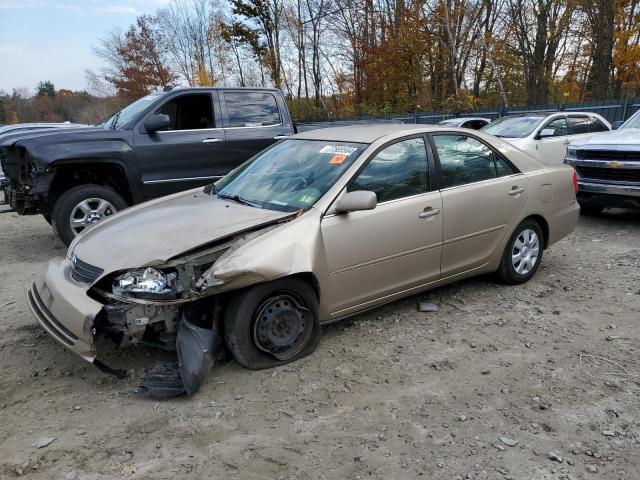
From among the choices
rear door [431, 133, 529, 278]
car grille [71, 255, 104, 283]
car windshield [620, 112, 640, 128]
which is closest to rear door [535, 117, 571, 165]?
car windshield [620, 112, 640, 128]

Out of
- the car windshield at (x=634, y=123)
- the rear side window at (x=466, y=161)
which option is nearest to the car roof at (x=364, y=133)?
the rear side window at (x=466, y=161)

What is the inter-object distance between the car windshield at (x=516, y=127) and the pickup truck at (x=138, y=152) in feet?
17.2

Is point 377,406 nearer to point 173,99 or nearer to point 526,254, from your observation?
point 526,254

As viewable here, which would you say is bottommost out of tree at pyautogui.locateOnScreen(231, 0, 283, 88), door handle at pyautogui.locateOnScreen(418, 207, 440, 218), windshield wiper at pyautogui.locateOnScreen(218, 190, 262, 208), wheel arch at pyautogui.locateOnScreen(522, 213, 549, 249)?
wheel arch at pyautogui.locateOnScreen(522, 213, 549, 249)

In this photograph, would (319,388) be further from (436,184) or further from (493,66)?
(493,66)

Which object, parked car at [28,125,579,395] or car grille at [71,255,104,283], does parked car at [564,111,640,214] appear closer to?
parked car at [28,125,579,395]

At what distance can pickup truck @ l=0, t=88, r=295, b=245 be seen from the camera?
19.0 ft

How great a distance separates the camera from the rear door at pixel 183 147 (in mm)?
6383

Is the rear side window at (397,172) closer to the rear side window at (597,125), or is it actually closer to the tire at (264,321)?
the tire at (264,321)

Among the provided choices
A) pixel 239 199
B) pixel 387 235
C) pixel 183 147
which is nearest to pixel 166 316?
pixel 239 199

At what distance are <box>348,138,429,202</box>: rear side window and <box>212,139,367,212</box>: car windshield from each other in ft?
0.52

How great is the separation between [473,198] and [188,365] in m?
2.68

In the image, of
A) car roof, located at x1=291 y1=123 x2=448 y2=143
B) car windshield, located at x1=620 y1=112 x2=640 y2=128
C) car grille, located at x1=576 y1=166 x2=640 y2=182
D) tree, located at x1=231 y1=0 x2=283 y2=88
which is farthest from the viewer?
tree, located at x1=231 y1=0 x2=283 y2=88

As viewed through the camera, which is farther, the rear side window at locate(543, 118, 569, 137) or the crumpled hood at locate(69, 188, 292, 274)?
the rear side window at locate(543, 118, 569, 137)
